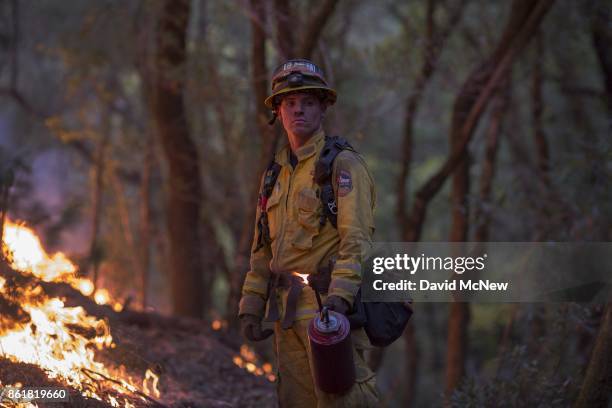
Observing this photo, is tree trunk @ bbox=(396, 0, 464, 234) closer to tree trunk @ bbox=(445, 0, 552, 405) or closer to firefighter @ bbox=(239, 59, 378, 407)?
tree trunk @ bbox=(445, 0, 552, 405)

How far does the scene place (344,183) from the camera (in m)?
4.32

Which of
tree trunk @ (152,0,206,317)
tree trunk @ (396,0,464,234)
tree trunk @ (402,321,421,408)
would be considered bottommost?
tree trunk @ (402,321,421,408)

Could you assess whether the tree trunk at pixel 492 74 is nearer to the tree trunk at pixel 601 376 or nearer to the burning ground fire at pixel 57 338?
the tree trunk at pixel 601 376

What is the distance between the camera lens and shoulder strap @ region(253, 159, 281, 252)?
4.68 m

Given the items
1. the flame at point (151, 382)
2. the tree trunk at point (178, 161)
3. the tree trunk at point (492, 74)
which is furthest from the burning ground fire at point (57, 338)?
the tree trunk at point (178, 161)

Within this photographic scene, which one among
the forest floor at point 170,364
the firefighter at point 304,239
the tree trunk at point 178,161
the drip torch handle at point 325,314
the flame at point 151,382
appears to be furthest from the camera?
the tree trunk at point 178,161

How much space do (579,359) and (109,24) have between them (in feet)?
26.3

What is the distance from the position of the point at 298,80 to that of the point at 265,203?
73 centimetres

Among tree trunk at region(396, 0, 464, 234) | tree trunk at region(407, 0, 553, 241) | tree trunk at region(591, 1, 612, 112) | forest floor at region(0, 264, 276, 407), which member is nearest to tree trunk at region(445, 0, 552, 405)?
tree trunk at region(407, 0, 553, 241)

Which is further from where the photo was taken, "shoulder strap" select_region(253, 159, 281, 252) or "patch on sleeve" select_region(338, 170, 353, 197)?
"shoulder strap" select_region(253, 159, 281, 252)

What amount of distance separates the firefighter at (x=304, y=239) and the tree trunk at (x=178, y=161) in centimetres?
539

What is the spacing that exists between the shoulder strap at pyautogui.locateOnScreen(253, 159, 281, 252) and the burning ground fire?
133 cm

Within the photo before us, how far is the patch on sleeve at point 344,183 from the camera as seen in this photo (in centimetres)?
431

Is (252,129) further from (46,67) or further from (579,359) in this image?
(46,67)
